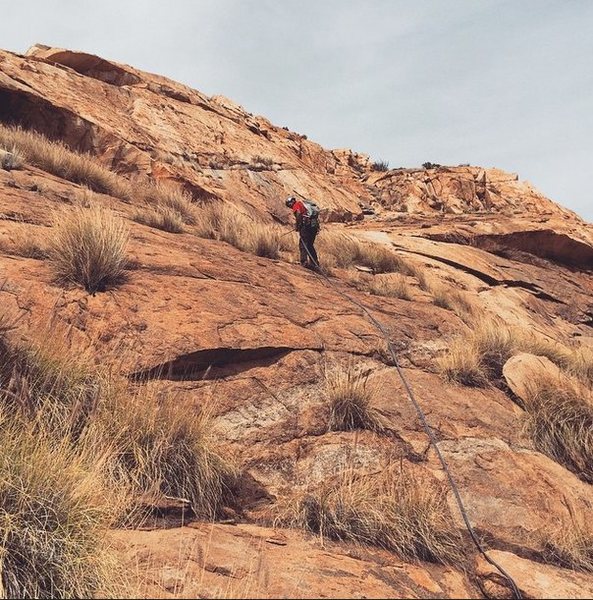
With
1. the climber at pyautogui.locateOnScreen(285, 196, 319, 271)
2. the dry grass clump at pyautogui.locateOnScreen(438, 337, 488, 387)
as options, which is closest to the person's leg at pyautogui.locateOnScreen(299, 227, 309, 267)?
the climber at pyautogui.locateOnScreen(285, 196, 319, 271)

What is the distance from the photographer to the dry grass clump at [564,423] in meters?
4.89

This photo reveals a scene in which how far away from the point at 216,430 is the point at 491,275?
1021cm

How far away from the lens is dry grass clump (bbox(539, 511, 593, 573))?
359 cm

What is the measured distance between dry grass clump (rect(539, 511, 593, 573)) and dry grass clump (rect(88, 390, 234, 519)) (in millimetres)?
2345

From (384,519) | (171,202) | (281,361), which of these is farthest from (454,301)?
(384,519)

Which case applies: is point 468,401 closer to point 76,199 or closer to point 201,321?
point 201,321

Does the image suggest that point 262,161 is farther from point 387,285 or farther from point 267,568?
point 267,568

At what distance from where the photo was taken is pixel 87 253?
534 cm

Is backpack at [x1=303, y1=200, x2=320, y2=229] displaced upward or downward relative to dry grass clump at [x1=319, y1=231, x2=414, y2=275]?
upward

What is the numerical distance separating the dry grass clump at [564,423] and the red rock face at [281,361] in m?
0.19

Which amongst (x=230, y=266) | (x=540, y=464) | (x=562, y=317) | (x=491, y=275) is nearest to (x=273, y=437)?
(x=540, y=464)

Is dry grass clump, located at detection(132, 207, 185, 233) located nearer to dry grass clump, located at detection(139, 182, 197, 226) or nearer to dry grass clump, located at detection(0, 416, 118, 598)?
dry grass clump, located at detection(139, 182, 197, 226)

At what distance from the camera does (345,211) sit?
19078 millimetres

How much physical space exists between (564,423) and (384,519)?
2.71 meters
